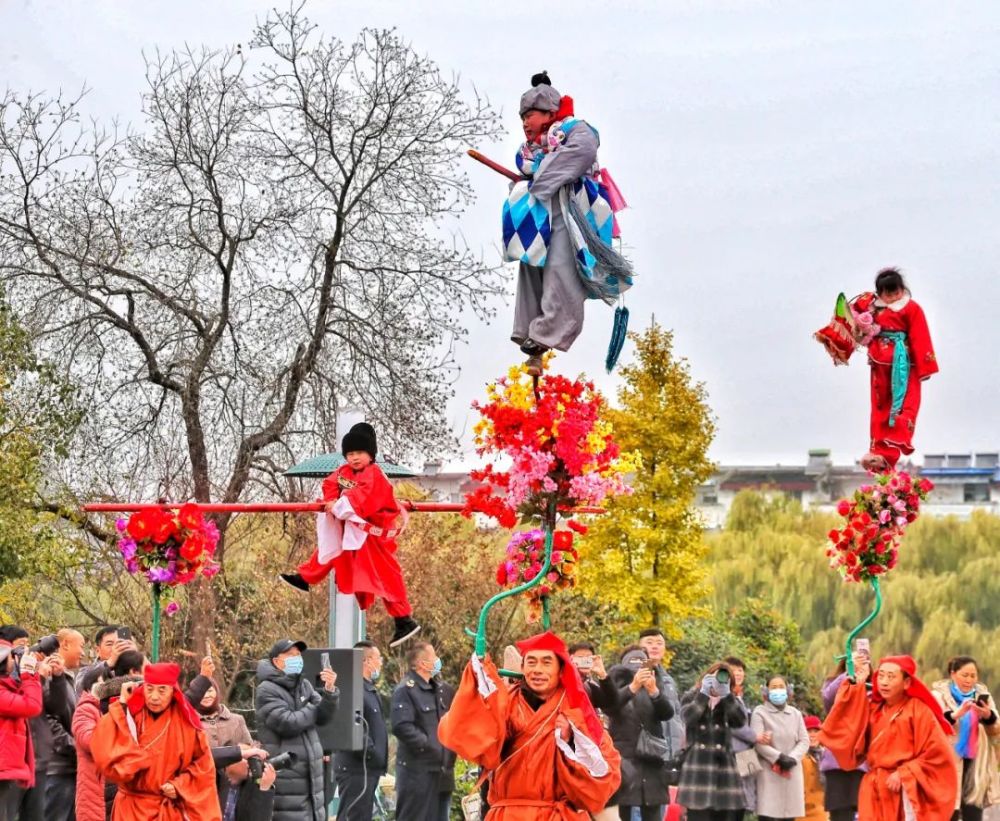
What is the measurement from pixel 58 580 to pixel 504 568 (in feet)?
37.3

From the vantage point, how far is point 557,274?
9.48 meters

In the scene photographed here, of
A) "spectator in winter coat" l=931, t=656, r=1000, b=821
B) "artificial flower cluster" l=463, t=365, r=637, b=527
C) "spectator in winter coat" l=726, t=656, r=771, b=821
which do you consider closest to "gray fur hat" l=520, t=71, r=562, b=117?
"artificial flower cluster" l=463, t=365, r=637, b=527

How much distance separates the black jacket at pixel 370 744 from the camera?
549 inches

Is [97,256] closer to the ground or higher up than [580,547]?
higher up

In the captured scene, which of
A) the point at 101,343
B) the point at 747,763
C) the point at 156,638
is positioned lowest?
the point at 747,763

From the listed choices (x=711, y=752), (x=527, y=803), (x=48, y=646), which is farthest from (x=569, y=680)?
(x=48, y=646)

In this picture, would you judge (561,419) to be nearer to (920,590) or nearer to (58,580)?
(58,580)

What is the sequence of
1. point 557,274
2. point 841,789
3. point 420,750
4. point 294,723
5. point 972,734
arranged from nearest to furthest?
point 557,274, point 294,723, point 420,750, point 841,789, point 972,734

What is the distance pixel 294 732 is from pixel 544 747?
150 inches

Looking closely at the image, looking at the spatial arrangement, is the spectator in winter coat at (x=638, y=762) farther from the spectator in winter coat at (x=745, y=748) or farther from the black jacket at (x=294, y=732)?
the black jacket at (x=294, y=732)

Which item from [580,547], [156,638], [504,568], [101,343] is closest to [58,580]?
[101,343]

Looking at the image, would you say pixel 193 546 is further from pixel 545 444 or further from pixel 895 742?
pixel 895 742

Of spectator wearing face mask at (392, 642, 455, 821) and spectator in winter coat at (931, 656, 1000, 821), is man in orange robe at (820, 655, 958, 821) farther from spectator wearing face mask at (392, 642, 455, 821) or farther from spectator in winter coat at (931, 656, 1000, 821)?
spectator wearing face mask at (392, 642, 455, 821)

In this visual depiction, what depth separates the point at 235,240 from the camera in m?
21.0
